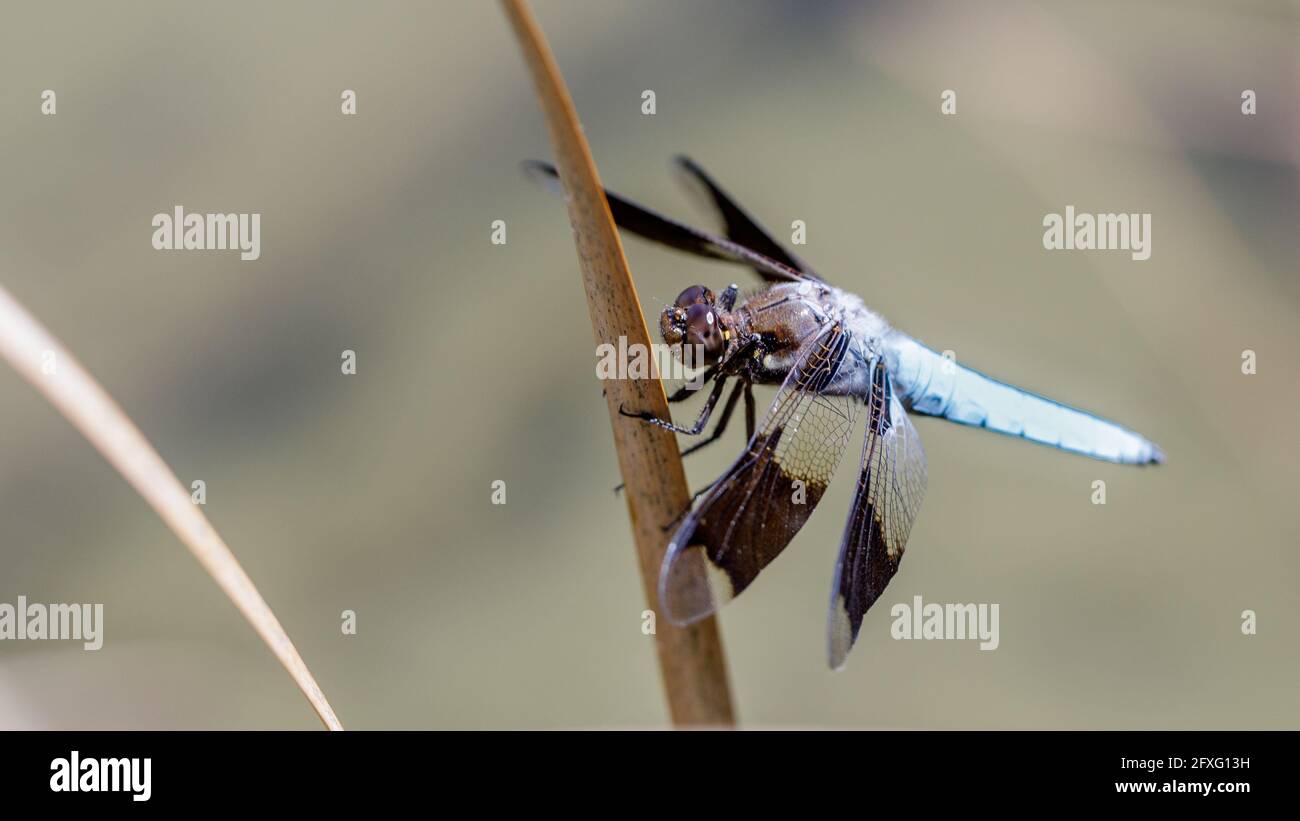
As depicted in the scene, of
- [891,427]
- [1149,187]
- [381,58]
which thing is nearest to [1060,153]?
[1149,187]

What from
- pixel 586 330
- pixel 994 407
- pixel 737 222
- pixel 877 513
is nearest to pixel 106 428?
pixel 877 513

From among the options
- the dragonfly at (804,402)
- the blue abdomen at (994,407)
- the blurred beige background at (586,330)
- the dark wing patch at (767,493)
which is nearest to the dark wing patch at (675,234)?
the dragonfly at (804,402)

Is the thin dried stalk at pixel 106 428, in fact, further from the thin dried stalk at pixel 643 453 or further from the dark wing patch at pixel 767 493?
the dark wing patch at pixel 767 493

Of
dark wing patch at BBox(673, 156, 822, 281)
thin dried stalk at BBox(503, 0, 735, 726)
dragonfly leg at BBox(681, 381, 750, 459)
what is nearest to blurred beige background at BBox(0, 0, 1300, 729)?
dark wing patch at BBox(673, 156, 822, 281)

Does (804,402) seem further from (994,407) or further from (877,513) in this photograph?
(994,407)

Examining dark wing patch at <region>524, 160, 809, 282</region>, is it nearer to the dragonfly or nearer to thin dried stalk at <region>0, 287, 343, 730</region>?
the dragonfly

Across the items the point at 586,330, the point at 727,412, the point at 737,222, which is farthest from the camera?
the point at 586,330

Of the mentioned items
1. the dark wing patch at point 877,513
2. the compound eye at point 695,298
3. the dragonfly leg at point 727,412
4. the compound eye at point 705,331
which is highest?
the compound eye at point 695,298
